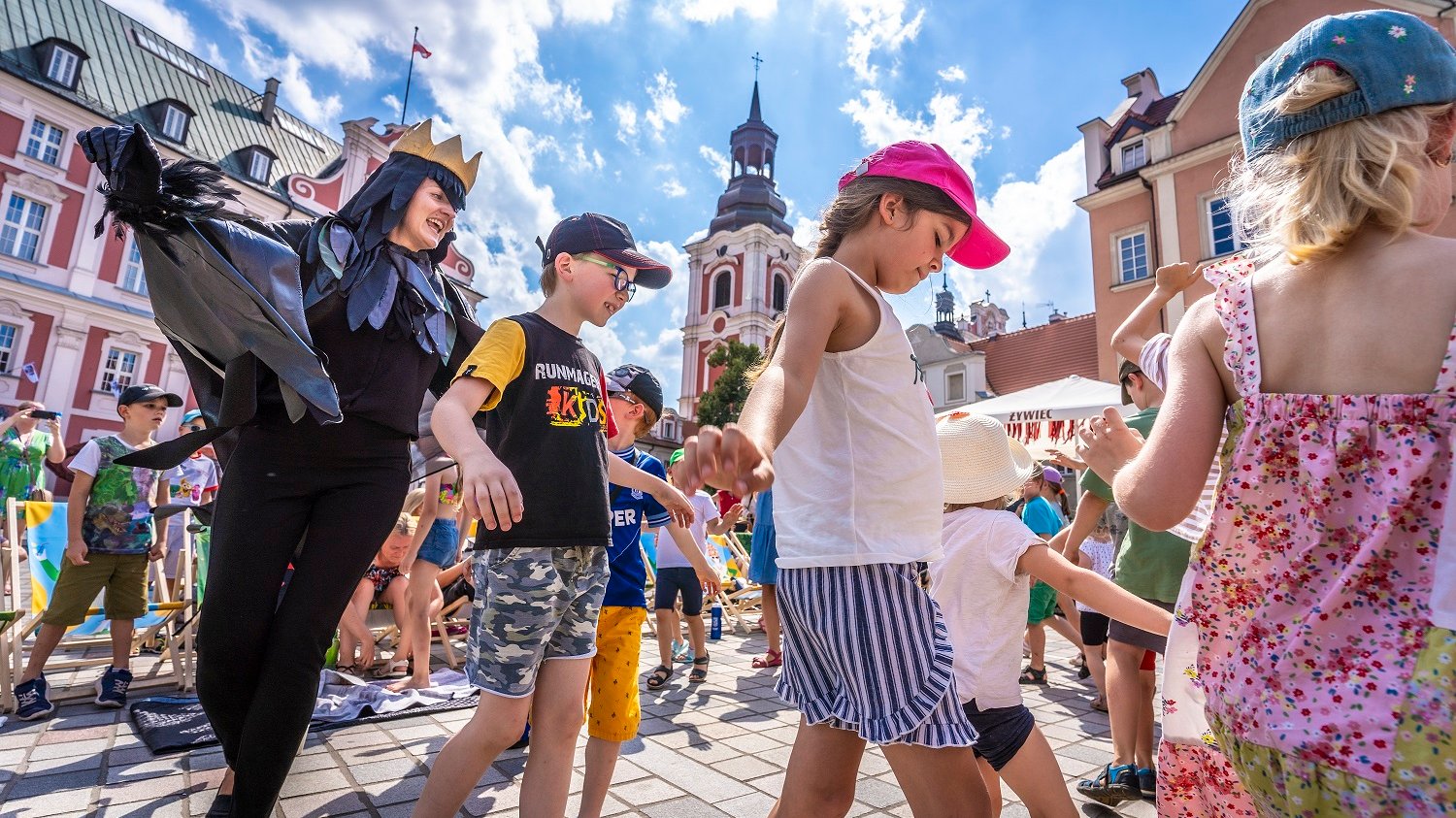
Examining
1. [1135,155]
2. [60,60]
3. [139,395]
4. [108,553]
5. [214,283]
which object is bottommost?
[108,553]

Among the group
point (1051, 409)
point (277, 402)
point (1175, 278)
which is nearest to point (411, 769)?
point (277, 402)

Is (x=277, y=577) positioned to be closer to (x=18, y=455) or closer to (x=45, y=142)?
(x=18, y=455)

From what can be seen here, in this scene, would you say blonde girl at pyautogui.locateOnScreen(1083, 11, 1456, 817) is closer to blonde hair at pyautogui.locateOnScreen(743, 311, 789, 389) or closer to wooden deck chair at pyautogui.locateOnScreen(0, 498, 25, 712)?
blonde hair at pyautogui.locateOnScreen(743, 311, 789, 389)

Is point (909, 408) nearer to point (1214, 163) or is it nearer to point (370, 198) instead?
point (370, 198)

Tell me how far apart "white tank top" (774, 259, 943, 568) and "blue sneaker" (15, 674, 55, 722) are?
463 centimetres

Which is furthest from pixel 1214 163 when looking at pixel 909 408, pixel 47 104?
pixel 47 104

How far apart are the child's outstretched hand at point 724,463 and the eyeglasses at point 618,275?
5.36 feet

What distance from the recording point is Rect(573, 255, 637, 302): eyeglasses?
2.47 meters

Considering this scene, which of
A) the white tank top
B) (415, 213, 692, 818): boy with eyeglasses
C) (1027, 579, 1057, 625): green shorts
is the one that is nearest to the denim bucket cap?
the white tank top

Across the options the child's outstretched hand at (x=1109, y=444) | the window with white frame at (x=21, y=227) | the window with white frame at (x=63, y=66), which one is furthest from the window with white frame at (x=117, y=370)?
the child's outstretched hand at (x=1109, y=444)

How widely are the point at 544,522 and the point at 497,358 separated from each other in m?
0.52

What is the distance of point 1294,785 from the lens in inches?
38.7

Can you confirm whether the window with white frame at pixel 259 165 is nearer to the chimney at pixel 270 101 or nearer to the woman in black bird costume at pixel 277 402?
the chimney at pixel 270 101

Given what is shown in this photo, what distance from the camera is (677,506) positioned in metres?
2.39
